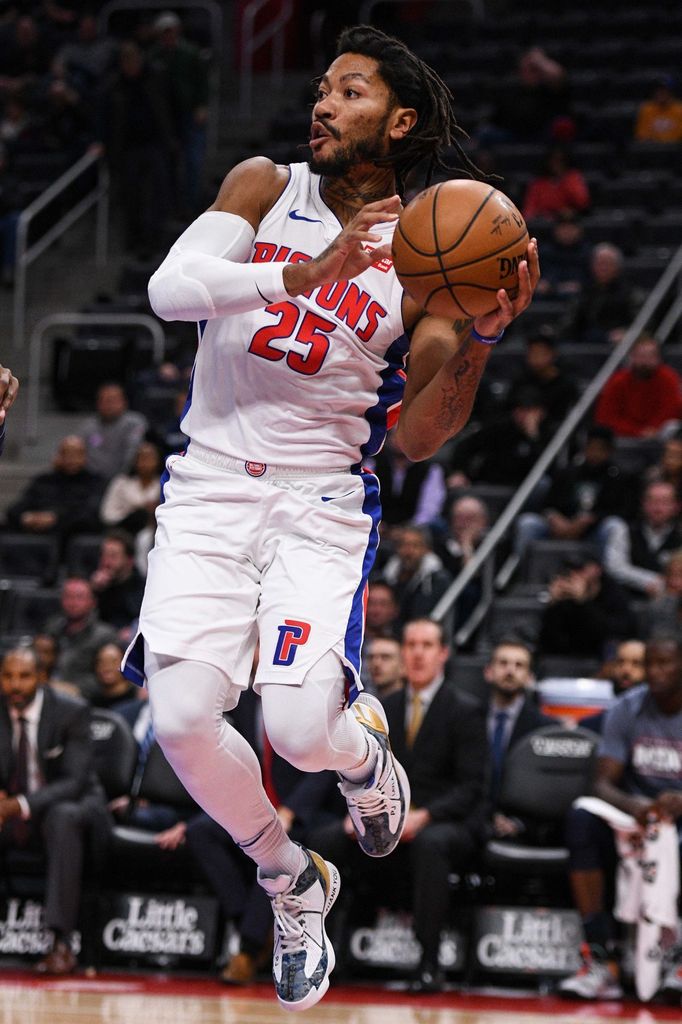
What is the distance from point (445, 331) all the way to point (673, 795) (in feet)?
12.2

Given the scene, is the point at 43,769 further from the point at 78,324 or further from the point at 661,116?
the point at 661,116

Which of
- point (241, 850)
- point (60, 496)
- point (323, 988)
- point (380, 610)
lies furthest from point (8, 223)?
point (323, 988)

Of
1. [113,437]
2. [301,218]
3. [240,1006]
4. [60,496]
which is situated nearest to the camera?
[301,218]

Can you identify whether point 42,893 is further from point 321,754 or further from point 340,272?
point 340,272

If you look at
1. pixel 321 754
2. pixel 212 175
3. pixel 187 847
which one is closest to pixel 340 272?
pixel 321 754

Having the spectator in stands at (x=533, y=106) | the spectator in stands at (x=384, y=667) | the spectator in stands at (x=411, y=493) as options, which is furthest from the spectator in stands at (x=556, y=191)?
the spectator in stands at (x=384, y=667)

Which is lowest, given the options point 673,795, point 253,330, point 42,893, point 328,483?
point 42,893

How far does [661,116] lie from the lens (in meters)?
14.5

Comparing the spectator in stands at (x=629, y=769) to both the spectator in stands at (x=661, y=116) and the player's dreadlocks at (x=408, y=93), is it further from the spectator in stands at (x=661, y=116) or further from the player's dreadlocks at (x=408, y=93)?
the spectator in stands at (x=661, y=116)

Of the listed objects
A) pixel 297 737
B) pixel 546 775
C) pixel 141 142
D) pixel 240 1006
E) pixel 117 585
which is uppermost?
pixel 141 142

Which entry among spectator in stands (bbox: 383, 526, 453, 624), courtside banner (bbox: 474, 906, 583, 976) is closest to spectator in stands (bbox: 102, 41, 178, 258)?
spectator in stands (bbox: 383, 526, 453, 624)

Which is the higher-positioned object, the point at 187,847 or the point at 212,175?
the point at 212,175

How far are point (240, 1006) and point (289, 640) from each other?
3.26m

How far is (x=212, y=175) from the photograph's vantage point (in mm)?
16375
